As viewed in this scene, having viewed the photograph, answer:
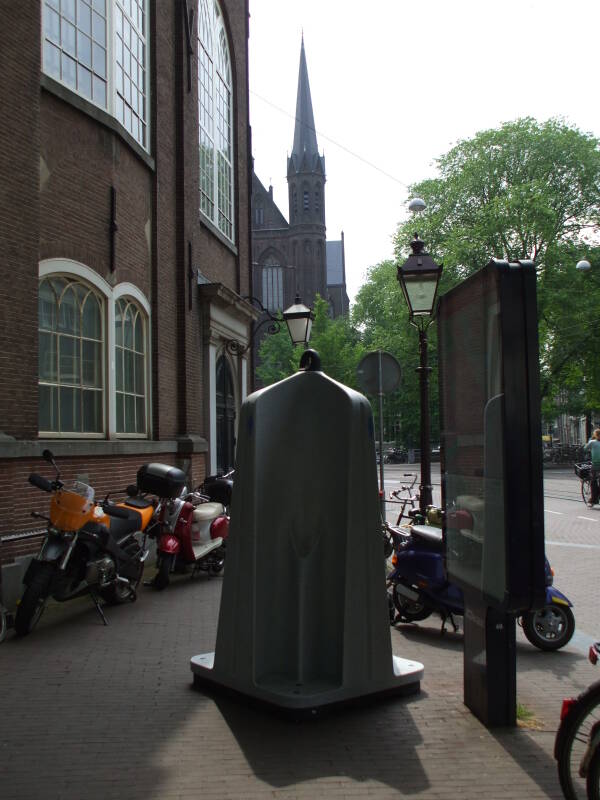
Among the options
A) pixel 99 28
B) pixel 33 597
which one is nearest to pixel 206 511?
pixel 33 597

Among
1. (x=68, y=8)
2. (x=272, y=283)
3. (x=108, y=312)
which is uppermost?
(x=272, y=283)

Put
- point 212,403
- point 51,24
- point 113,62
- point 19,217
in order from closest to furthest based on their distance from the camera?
point 19,217 → point 51,24 → point 113,62 → point 212,403

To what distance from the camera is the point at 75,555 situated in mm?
6496

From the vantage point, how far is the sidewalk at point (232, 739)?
331cm

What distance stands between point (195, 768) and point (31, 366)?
5178 mm

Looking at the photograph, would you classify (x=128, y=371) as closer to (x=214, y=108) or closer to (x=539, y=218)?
(x=214, y=108)

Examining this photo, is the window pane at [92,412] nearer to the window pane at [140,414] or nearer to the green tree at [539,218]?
the window pane at [140,414]

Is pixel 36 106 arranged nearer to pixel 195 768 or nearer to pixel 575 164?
pixel 195 768

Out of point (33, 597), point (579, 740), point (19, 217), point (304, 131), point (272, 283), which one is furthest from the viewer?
point (304, 131)

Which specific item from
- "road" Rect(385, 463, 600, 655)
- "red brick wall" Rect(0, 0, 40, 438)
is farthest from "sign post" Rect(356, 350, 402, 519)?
"red brick wall" Rect(0, 0, 40, 438)

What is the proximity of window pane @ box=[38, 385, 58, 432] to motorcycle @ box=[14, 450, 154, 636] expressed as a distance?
1.78 metres

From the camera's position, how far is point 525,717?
412cm

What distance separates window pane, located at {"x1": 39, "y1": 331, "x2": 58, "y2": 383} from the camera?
8492 millimetres

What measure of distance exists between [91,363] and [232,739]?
6515 mm
